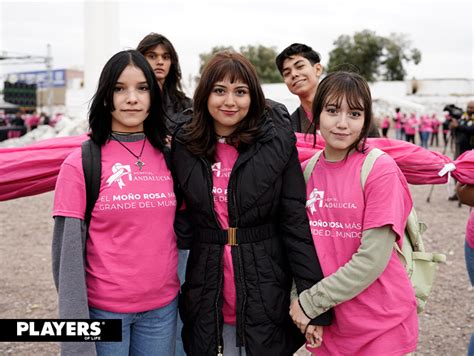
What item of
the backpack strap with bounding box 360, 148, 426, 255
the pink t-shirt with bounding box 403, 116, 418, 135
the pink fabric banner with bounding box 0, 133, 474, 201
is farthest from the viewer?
the pink t-shirt with bounding box 403, 116, 418, 135

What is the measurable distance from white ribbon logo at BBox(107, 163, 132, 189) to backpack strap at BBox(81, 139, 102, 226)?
0.21 feet

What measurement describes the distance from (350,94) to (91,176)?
4.15 ft

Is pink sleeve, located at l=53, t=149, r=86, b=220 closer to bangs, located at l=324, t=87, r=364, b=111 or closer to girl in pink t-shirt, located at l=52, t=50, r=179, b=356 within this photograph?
girl in pink t-shirt, located at l=52, t=50, r=179, b=356

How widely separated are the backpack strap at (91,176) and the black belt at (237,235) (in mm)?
545

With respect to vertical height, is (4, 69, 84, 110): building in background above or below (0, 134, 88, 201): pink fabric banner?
above

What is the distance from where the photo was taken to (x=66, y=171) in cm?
228

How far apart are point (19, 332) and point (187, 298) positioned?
119 centimetres

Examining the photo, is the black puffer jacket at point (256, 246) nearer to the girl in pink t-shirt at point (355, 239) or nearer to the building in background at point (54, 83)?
the girl in pink t-shirt at point (355, 239)

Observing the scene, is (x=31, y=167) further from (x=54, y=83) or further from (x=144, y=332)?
(x=54, y=83)

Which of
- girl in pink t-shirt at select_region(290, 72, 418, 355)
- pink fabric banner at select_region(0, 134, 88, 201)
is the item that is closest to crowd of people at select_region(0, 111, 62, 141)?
pink fabric banner at select_region(0, 134, 88, 201)

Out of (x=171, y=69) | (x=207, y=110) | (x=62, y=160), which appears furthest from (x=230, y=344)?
(x=171, y=69)

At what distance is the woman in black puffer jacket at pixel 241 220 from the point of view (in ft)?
7.58

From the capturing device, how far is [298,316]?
7.57 feet

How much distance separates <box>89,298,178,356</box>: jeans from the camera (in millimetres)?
2381
